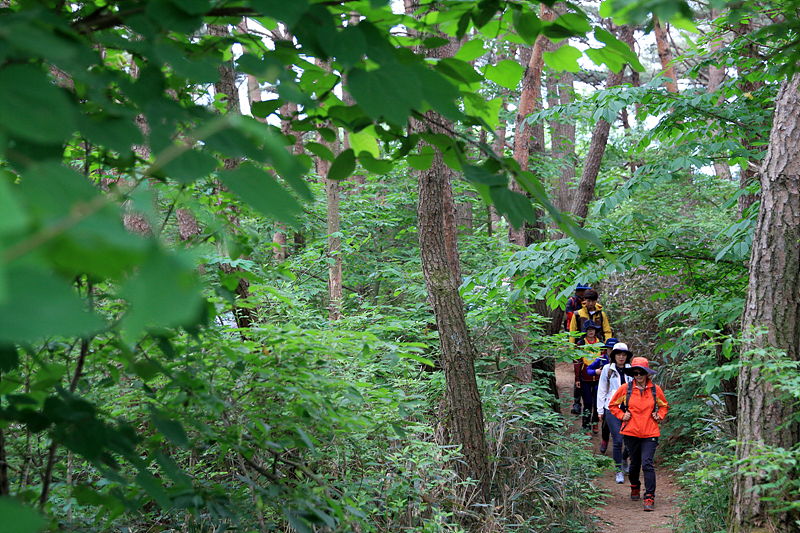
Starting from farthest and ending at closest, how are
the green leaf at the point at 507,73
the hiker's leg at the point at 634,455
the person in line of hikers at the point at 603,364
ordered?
the person in line of hikers at the point at 603,364 → the hiker's leg at the point at 634,455 → the green leaf at the point at 507,73

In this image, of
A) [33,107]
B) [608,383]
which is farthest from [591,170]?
[33,107]

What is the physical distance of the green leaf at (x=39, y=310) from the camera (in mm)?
411

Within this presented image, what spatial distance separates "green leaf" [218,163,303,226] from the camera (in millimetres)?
681

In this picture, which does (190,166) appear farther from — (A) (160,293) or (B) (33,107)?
(A) (160,293)

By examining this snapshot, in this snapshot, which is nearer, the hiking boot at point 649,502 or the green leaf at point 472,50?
the green leaf at point 472,50

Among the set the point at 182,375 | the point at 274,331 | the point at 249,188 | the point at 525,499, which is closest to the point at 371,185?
the point at 525,499

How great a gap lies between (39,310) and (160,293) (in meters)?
0.09

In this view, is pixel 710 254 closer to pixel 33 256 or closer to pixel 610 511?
pixel 610 511

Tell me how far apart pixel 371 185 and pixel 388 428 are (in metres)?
7.03

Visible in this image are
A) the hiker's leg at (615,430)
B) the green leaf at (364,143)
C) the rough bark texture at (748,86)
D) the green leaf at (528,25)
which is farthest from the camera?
the hiker's leg at (615,430)

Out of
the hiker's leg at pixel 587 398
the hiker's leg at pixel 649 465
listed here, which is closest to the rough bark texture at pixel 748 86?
the hiker's leg at pixel 649 465

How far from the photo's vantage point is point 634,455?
6.65 meters

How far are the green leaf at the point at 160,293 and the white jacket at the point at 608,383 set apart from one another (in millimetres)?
7324

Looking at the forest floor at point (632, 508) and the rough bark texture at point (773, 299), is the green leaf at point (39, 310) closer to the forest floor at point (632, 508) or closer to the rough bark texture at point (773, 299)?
the rough bark texture at point (773, 299)
